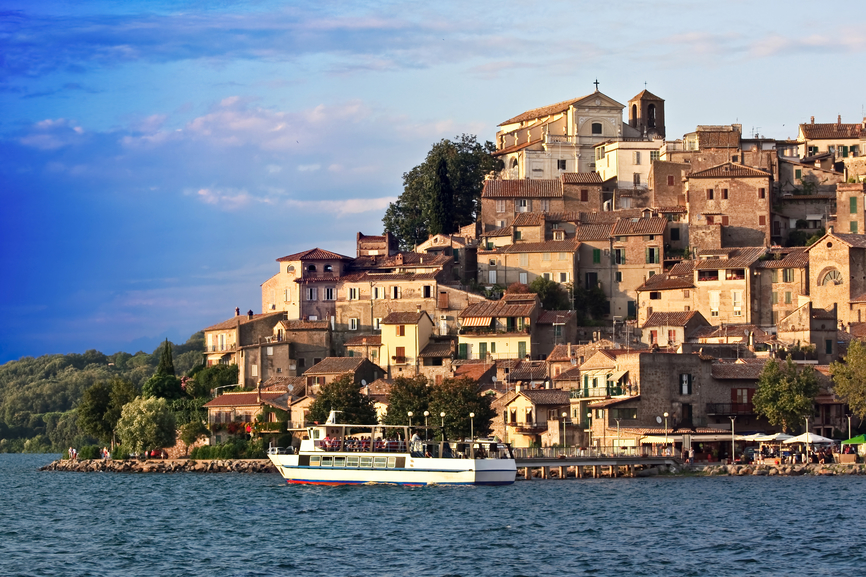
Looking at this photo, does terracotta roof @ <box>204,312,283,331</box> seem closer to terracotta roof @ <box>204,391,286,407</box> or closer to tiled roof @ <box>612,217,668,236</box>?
terracotta roof @ <box>204,391,286,407</box>

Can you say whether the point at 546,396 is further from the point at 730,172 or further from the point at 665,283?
the point at 730,172

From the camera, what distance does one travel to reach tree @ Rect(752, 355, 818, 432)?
70.2m

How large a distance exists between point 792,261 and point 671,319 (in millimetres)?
9325

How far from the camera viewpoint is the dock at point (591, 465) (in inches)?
2712

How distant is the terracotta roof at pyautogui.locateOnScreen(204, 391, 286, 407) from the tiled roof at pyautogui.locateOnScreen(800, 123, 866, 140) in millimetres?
49276

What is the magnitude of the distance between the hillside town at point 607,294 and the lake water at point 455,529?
7596 mm

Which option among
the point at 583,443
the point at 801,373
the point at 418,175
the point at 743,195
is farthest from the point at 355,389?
the point at 418,175

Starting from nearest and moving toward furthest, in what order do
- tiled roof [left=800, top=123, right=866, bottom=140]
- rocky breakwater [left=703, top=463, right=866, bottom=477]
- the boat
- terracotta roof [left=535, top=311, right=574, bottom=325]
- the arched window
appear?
the boat → rocky breakwater [left=703, top=463, right=866, bottom=477] → the arched window → terracotta roof [left=535, top=311, right=574, bottom=325] → tiled roof [left=800, top=123, right=866, bottom=140]

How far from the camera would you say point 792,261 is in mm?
87250

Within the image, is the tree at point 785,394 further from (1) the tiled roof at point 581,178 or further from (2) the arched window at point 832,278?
(1) the tiled roof at point 581,178

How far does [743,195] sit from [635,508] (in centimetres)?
4501

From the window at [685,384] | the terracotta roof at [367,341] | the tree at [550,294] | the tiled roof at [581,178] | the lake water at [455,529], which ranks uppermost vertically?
the tiled roof at [581,178]

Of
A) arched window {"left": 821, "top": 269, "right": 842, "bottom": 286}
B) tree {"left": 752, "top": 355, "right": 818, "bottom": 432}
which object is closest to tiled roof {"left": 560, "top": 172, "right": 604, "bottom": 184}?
arched window {"left": 821, "top": 269, "right": 842, "bottom": 286}

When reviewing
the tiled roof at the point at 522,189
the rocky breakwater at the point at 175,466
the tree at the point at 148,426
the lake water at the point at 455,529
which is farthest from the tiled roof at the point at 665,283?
the tree at the point at 148,426
